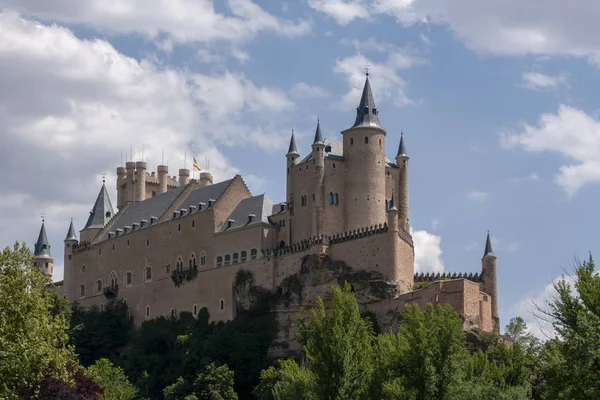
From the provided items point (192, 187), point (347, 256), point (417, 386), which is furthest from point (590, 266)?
point (192, 187)

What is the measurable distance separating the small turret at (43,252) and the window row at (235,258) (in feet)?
160

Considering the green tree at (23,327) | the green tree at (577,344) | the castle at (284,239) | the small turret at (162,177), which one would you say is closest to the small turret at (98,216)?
the castle at (284,239)

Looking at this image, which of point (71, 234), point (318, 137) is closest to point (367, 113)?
point (318, 137)

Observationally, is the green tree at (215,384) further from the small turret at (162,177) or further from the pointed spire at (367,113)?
the small turret at (162,177)

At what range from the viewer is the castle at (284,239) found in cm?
10462

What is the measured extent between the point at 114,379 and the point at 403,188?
108ft

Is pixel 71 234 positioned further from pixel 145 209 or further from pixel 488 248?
pixel 488 248

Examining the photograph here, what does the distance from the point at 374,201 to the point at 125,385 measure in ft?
96.7

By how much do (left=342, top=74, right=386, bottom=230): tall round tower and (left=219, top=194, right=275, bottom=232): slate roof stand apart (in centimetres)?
1000

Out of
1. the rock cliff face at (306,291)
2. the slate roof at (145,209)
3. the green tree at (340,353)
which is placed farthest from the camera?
the slate roof at (145,209)

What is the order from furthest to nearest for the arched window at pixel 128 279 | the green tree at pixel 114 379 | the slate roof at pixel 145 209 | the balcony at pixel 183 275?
the slate roof at pixel 145 209 → the arched window at pixel 128 279 → the balcony at pixel 183 275 → the green tree at pixel 114 379

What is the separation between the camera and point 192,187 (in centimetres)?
13212

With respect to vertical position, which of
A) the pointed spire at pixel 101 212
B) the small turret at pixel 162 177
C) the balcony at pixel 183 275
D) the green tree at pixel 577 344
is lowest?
the green tree at pixel 577 344

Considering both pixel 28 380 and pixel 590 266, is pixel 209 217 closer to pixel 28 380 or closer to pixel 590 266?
pixel 28 380
